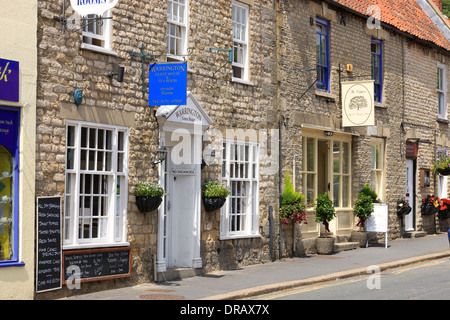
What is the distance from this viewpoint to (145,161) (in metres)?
13.3

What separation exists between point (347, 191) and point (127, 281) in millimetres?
9382

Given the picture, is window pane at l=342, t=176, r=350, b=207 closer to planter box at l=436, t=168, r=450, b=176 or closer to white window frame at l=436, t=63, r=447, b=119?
planter box at l=436, t=168, r=450, b=176

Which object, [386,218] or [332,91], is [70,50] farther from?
[386,218]

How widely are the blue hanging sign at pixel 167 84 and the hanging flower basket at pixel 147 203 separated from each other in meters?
1.75

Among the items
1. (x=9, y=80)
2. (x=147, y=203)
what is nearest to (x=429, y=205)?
(x=147, y=203)

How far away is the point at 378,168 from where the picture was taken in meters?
21.6

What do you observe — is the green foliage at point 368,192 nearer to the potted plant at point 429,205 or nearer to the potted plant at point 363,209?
the potted plant at point 363,209

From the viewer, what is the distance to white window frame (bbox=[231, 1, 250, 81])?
15.9 meters

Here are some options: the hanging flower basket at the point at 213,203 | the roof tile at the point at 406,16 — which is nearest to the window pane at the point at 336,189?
the roof tile at the point at 406,16

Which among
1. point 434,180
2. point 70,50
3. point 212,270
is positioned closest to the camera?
point 70,50

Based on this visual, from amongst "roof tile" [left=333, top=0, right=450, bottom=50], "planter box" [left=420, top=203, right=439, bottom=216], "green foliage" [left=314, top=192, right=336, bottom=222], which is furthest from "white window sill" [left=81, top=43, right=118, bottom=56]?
"planter box" [left=420, top=203, right=439, bottom=216]

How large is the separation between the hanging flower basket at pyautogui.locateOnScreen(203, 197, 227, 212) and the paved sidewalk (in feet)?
4.52

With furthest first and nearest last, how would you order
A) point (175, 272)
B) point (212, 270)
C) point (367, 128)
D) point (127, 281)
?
point (367, 128) < point (212, 270) < point (175, 272) < point (127, 281)

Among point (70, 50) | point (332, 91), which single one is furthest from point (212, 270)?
point (332, 91)
